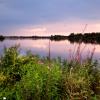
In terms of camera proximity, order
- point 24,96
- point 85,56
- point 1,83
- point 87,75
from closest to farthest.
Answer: point 24,96
point 1,83
point 87,75
point 85,56

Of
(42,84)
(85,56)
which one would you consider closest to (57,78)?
(42,84)

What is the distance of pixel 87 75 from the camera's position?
40.5 feet

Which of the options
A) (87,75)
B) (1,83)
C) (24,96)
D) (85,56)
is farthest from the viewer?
(85,56)

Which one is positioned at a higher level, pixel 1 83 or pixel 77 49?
pixel 77 49

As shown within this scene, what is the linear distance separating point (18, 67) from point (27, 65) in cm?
23

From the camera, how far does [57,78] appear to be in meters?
11.3

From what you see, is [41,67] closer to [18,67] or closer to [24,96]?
[18,67]

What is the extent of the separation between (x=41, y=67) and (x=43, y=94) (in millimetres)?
1461

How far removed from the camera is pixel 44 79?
441 inches

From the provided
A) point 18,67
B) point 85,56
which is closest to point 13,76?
point 18,67

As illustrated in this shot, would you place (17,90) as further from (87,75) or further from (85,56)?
(85,56)

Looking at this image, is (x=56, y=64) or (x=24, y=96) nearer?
(x=24, y=96)

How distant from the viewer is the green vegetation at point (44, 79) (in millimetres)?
10953

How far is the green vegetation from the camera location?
10953 mm
